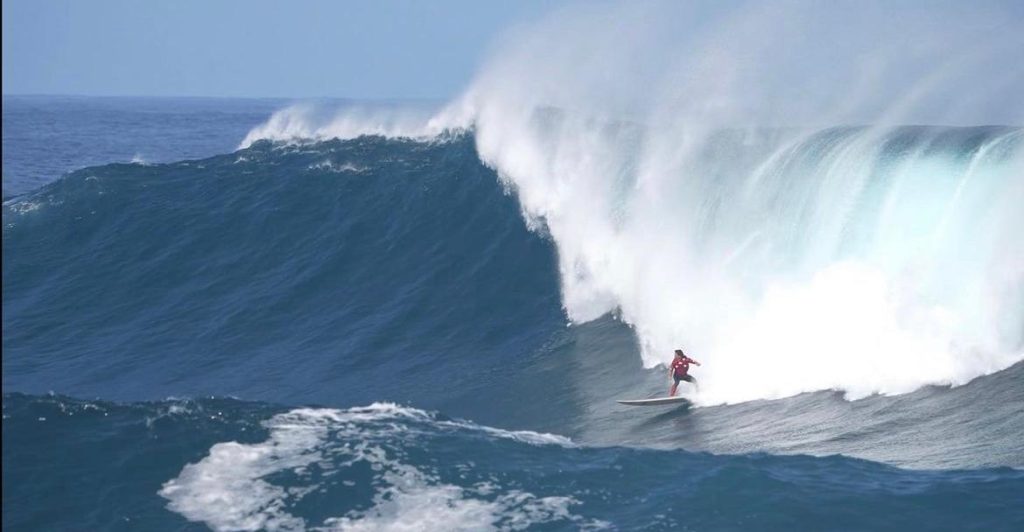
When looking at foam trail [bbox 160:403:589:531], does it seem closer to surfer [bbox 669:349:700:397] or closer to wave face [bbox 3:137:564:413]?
surfer [bbox 669:349:700:397]

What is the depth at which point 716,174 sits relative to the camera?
2069 centimetres

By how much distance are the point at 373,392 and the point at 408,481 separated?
6896mm

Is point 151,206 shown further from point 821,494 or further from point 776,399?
point 821,494

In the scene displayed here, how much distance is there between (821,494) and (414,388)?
358 inches

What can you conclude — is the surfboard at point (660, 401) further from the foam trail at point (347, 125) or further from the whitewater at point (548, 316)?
the foam trail at point (347, 125)

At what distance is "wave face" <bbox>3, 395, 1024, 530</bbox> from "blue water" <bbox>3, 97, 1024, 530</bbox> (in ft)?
0.12

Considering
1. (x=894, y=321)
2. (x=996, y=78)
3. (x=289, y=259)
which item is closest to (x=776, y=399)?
(x=894, y=321)

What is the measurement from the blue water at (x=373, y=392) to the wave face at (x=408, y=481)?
4 cm

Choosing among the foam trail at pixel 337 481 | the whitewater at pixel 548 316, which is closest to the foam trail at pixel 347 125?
the whitewater at pixel 548 316

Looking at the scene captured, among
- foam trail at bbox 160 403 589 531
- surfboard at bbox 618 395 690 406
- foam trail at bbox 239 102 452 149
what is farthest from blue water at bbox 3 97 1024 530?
foam trail at bbox 239 102 452 149

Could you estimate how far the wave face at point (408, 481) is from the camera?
1023cm

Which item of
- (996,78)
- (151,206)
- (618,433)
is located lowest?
(618,433)

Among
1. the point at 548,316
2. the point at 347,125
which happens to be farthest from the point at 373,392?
the point at 347,125

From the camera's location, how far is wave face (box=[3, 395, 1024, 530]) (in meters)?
10.2
